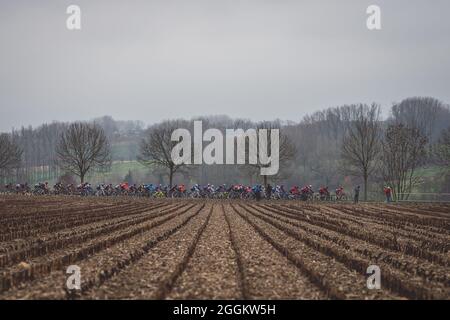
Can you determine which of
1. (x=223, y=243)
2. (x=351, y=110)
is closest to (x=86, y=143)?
(x=223, y=243)

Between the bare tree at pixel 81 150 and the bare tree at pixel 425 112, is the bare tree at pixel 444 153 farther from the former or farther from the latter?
the bare tree at pixel 425 112

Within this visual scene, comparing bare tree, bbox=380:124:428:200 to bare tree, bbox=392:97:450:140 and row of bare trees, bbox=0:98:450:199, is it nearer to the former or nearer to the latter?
row of bare trees, bbox=0:98:450:199

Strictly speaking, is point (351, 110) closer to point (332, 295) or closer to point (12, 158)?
point (12, 158)

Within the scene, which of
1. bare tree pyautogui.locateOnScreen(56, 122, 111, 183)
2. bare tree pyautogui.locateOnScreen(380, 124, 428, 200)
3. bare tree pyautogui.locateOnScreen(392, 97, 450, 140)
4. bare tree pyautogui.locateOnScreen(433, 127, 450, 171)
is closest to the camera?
bare tree pyautogui.locateOnScreen(433, 127, 450, 171)

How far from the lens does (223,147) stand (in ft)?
349

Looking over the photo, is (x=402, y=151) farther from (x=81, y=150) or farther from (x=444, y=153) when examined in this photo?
(x=81, y=150)

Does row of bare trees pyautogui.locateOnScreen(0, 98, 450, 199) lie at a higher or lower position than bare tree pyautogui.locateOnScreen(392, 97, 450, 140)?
lower

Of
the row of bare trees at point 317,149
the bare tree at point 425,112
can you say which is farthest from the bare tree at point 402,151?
the bare tree at point 425,112

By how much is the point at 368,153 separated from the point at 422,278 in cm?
4488

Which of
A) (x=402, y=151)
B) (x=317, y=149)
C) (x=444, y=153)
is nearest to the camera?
(x=444, y=153)

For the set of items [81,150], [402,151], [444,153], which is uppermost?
[81,150]

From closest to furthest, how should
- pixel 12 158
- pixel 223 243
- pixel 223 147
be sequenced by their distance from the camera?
pixel 223 243 → pixel 12 158 → pixel 223 147

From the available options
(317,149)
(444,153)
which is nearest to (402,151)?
(444,153)

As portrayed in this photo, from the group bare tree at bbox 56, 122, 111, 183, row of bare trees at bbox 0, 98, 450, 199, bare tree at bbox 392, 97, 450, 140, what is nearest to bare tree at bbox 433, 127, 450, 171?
row of bare trees at bbox 0, 98, 450, 199
